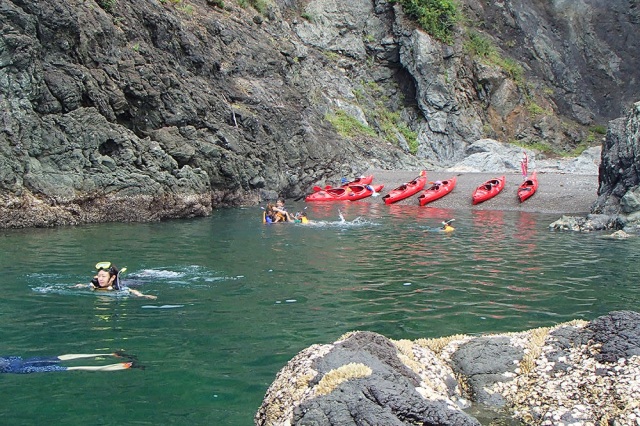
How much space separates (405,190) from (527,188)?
6172 mm

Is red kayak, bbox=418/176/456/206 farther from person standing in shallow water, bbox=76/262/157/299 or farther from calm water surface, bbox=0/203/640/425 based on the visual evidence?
person standing in shallow water, bbox=76/262/157/299

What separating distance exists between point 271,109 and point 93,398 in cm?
3048

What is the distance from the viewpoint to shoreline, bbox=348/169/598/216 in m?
28.1

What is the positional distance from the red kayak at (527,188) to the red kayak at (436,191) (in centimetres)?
358

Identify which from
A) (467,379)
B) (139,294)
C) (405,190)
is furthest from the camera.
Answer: (405,190)

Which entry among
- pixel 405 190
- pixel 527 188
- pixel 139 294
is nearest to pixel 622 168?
pixel 527 188

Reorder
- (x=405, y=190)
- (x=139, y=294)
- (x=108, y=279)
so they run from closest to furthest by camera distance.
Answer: (x=139, y=294) → (x=108, y=279) → (x=405, y=190)

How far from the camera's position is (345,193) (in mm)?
34031

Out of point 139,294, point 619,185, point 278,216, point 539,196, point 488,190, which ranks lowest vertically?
point 539,196

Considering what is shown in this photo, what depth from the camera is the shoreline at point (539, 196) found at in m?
28.1

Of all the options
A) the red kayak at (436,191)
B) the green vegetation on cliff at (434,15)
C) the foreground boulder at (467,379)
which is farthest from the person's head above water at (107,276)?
the green vegetation on cliff at (434,15)

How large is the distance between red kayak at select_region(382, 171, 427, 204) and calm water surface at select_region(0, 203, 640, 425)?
38.8 ft

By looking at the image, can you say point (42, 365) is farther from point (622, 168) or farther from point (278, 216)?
point (622, 168)

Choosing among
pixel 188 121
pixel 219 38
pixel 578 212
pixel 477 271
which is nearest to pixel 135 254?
pixel 477 271
